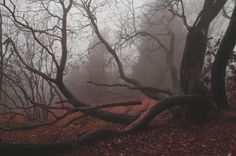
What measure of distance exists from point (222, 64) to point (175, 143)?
6.70 feet

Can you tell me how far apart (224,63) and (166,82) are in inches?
735

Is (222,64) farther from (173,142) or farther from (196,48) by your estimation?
(173,142)

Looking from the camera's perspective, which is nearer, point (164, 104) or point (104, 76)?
point (164, 104)

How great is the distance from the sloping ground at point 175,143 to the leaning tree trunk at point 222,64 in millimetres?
577

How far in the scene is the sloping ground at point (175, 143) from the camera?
17.3 ft

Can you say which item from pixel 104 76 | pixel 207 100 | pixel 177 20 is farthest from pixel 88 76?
pixel 207 100

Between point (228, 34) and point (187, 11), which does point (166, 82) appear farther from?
point (228, 34)

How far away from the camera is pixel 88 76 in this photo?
87.9 feet

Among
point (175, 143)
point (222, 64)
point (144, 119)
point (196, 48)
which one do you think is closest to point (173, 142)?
point (175, 143)

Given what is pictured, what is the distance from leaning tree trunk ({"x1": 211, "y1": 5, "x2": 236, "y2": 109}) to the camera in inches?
224

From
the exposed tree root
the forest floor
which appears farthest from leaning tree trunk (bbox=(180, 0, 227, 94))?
the forest floor

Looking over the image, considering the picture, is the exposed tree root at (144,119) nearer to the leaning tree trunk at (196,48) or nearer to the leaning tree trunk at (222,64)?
the leaning tree trunk at (222,64)

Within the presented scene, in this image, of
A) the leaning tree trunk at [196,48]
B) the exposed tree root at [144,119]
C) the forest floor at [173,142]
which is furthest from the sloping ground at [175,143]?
the leaning tree trunk at [196,48]

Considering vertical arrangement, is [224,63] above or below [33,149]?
above
